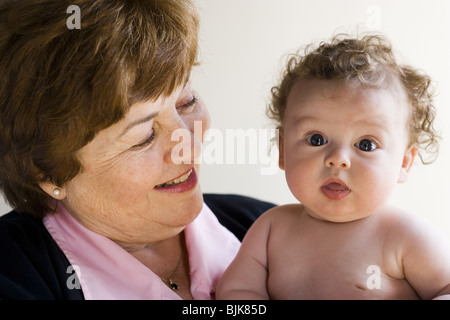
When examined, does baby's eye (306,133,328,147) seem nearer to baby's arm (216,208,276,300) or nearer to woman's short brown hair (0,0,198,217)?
baby's arm (216,208,276,300)

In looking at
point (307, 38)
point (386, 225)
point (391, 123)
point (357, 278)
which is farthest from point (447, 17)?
point (357, 278)

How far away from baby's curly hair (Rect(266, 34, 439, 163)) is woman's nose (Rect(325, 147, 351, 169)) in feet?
0.59

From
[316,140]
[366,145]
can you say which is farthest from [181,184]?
[366,145]

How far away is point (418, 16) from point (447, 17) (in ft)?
0.36

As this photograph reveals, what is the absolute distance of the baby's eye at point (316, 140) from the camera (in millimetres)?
1516

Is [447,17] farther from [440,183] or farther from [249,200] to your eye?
[249,200]

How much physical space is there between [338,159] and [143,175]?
0.51 m

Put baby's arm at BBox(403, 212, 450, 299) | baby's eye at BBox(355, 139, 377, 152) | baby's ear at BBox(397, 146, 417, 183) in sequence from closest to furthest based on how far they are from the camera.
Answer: baby's arm at BBox(403, 212, 450, 299) < baby's eye at BBox(355, 139, 377, 152) < baby's ear at BBox(397, 146, 417, 183)

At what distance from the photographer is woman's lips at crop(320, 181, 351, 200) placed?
1470 millimetres

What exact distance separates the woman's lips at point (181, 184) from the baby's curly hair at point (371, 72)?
1.02ft

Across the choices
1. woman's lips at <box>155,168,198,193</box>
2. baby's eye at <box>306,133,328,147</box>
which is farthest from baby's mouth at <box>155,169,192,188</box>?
baby's eye at <box>306,133,328,147</box>

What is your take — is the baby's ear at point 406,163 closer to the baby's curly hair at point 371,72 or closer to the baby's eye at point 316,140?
the baby's curly hair at point 371,72

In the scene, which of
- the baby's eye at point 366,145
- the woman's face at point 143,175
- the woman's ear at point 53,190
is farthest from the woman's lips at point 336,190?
the woman's ear at point 53,190
